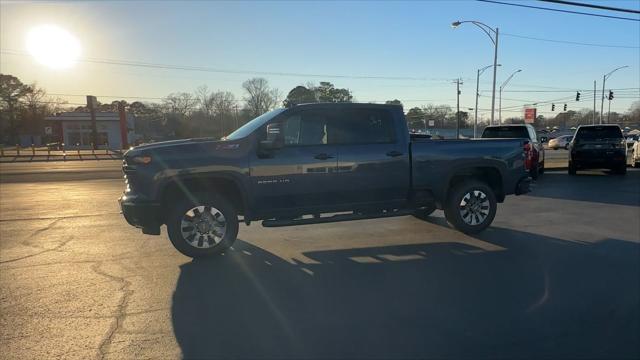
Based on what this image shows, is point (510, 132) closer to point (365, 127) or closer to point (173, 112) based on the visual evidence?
point (365, 127)

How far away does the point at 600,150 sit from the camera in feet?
54.1

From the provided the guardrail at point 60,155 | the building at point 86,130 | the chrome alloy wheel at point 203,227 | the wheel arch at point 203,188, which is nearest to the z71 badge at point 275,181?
the wheel arch at point 203,188

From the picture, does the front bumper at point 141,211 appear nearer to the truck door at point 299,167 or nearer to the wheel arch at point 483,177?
the truck door at point 299,167

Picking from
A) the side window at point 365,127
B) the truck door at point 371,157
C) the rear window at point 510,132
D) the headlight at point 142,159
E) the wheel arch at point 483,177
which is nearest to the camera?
the headlight at point 142,159

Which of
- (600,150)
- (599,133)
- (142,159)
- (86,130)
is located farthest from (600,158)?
(86,130)

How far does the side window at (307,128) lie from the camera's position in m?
6.79

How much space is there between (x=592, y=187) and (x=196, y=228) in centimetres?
1169

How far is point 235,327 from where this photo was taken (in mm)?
4184

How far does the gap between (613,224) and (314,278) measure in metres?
5.93

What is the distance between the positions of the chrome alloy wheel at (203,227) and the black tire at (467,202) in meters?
Result: 3.60

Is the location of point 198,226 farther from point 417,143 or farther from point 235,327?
point 417,143

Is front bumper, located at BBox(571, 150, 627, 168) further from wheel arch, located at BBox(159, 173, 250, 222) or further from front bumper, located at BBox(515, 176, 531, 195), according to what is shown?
wheel arch, located at BBox(159, 173, 250, 222)

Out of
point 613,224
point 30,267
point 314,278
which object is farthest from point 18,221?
point 613,224

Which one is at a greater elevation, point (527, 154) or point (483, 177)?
point (527, 154)
